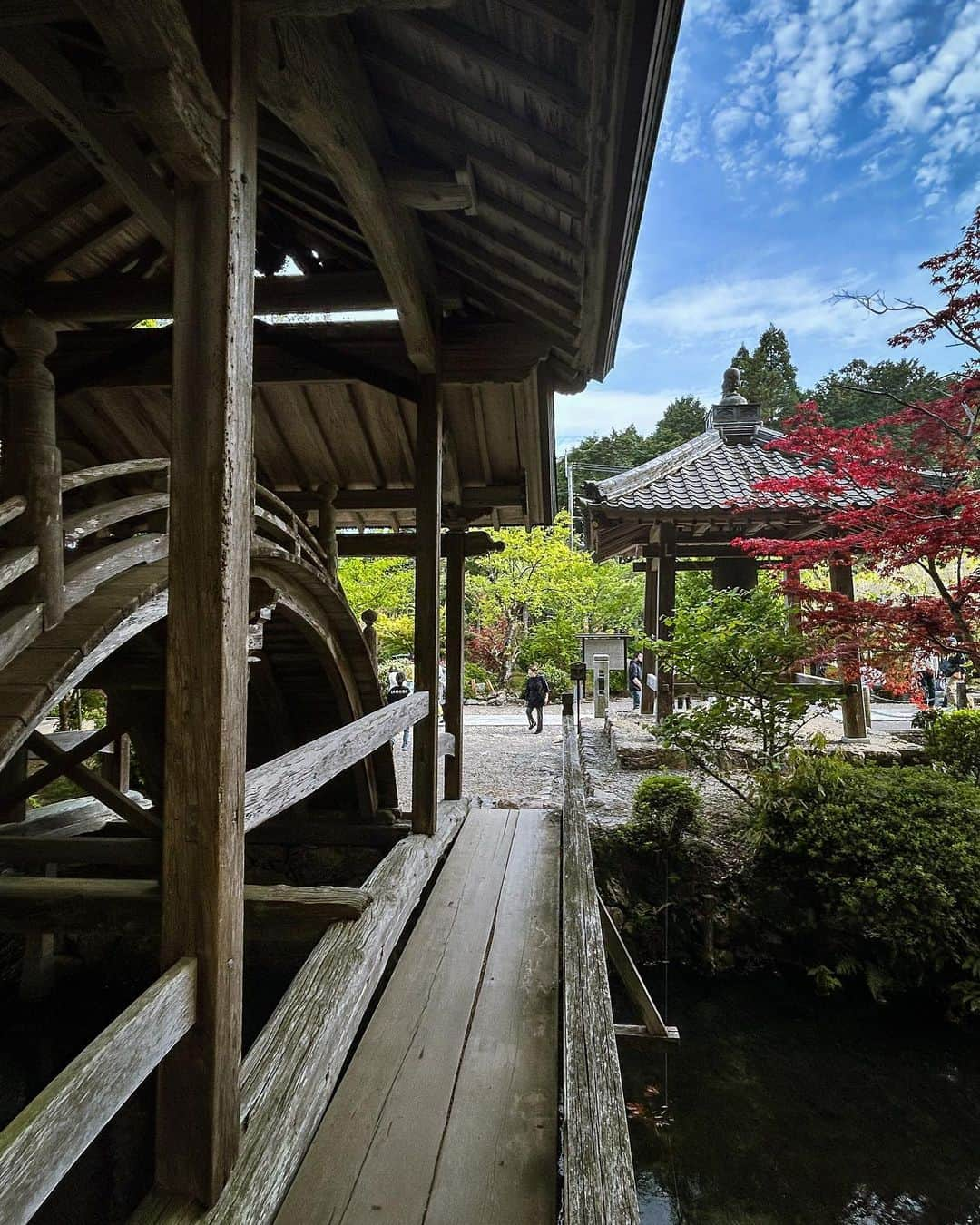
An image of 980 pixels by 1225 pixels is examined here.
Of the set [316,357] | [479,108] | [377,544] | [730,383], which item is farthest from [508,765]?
[479,108]

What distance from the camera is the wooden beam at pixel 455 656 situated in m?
6.23

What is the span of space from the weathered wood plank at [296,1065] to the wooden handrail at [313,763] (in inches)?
24.4

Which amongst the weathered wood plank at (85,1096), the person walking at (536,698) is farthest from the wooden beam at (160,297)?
the person walking at (536,698)

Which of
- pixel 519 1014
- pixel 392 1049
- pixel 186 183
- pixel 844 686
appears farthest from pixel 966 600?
pixel 186 183

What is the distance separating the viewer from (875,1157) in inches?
161

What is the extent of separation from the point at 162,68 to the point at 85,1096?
203cm

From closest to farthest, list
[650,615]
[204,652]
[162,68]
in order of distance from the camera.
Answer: [162,68] < [204,652] < [650,615]

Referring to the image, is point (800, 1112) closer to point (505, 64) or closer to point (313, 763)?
point (313, 763)

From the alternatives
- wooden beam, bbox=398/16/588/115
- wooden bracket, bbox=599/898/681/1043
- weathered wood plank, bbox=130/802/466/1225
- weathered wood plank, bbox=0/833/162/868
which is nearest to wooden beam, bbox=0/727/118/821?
weathered wood plank, bbox=0/833/162/868

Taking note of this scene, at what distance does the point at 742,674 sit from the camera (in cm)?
682

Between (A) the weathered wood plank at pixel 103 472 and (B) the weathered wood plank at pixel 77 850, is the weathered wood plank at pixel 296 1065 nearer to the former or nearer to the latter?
(B) the weathered wood plank at pixel 77 850

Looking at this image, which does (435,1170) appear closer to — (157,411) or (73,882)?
(73,882)

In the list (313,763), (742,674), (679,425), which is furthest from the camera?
(679,425)

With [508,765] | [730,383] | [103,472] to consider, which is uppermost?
[730,383]
